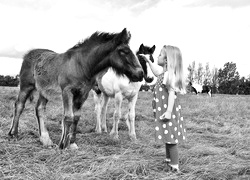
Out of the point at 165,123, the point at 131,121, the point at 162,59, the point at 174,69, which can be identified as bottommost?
the point at 131,121

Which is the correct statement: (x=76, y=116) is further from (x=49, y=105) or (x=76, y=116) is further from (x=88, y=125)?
(x=49, y=105)

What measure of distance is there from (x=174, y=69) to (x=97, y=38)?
1.85 m

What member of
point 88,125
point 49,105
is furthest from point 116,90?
point 49,105

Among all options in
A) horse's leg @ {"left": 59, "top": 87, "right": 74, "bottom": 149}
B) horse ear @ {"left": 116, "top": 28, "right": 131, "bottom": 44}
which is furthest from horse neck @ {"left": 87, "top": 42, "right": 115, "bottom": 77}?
horse's leg @ {"left": 59, "top": 87, "right": 74, "bottom": 149}

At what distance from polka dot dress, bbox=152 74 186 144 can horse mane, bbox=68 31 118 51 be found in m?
1.47

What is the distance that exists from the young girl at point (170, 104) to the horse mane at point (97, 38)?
126 cm

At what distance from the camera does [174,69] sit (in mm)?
3998

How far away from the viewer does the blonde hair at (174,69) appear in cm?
392

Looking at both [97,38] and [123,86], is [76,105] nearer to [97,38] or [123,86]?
[97,38]

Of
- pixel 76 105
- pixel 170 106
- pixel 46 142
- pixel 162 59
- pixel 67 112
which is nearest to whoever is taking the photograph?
pixel 170 106

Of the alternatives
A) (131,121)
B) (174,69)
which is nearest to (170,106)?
(174,69)

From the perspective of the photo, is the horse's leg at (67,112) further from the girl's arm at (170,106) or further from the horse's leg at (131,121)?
the horse's leg at (131,121)

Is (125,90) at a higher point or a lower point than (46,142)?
higher

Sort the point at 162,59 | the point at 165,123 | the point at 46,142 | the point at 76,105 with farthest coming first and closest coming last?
the point at 46,142 → the point at 76,105 → the point at 162,59 → the point at 165,123
